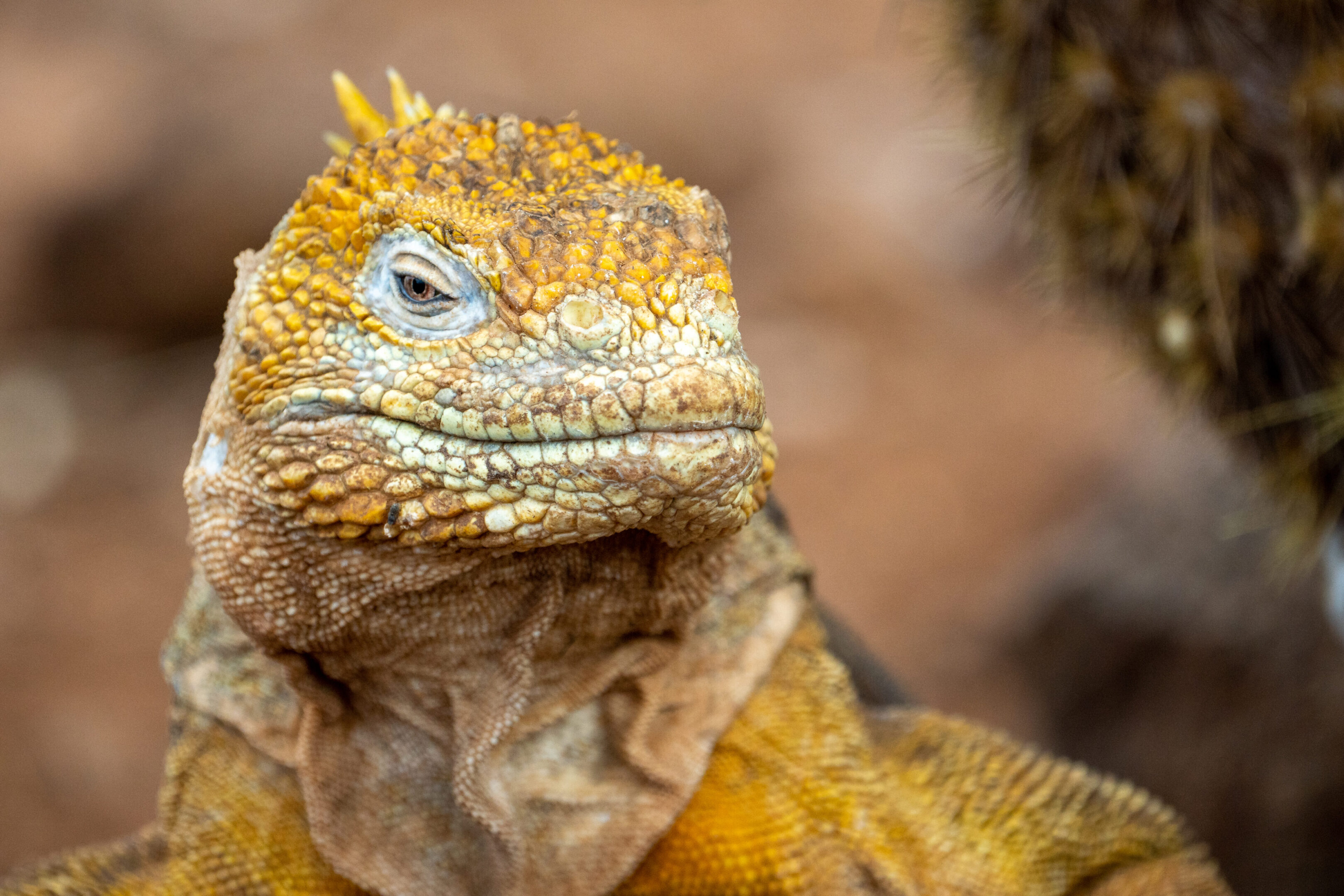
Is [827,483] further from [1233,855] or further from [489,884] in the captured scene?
[489,884]

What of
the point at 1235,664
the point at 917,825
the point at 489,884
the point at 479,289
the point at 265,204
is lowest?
the point at 1235,664

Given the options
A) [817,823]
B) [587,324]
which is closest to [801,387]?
[817,823]

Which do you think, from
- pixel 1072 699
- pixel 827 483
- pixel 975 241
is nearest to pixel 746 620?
pixel 1072 699

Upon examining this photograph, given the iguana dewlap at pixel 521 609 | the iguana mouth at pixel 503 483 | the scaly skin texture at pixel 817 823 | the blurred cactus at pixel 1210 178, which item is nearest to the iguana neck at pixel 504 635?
the iguana dewlap at pixel 521 609

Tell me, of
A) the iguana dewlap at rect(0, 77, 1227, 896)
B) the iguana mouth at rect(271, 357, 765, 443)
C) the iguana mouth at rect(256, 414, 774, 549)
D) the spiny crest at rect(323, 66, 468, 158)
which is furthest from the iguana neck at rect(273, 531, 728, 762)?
the spiny crest at rect(323, 66, 468, 158)

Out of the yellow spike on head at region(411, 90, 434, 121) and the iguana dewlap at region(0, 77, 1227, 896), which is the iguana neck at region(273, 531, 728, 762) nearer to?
the iguana dewlap at region(0, 77, 1227, 896)

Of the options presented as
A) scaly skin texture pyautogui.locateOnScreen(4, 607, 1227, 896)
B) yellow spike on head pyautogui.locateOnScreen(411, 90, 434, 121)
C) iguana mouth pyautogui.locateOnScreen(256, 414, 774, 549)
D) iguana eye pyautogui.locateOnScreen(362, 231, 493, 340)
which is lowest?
scaly skin texture pyautogui.locateOnScreen(4, 607, 1227, 896)

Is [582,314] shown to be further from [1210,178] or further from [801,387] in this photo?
[801,387]
